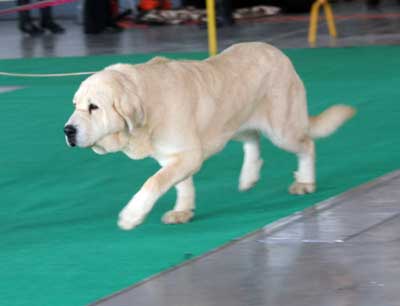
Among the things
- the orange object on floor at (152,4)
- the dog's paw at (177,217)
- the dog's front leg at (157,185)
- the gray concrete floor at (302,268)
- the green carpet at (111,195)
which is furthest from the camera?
the orange object on floor at (152,4)

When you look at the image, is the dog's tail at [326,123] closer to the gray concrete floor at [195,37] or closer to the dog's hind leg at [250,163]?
the dog's hind leg at [250,163]

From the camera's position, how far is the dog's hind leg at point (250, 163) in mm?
7156

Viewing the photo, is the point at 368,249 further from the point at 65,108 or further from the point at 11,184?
the point at 65,108

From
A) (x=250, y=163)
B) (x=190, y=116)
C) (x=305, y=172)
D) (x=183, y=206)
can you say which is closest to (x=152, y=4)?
(x=250, y=163)

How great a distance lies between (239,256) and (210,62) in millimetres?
1480

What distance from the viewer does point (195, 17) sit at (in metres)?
19.8

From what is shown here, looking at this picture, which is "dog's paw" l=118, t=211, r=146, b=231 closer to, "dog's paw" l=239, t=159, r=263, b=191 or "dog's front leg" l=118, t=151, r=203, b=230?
"dog's front leg" l=118, t=151, r=203, b=230

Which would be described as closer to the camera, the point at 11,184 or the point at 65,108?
the point at 11,184

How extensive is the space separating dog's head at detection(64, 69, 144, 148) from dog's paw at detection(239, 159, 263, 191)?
1.52 meters

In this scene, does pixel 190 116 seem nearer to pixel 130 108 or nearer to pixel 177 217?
pixel 130 108

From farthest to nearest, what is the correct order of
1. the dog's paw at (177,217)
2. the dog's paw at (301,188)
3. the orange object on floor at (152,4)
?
the orange object on floor at (152,4)
the dog's paw at (301,188)
the dog's paw at (177,217)

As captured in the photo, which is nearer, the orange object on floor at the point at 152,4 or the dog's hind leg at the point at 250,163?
the dog's hind leg at the point at 250,163

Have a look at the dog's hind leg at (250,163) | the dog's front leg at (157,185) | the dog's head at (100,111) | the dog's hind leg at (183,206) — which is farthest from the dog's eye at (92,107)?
the dog's hind leg at (250,163)

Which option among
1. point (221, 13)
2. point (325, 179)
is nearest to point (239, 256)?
point (325, 179)
